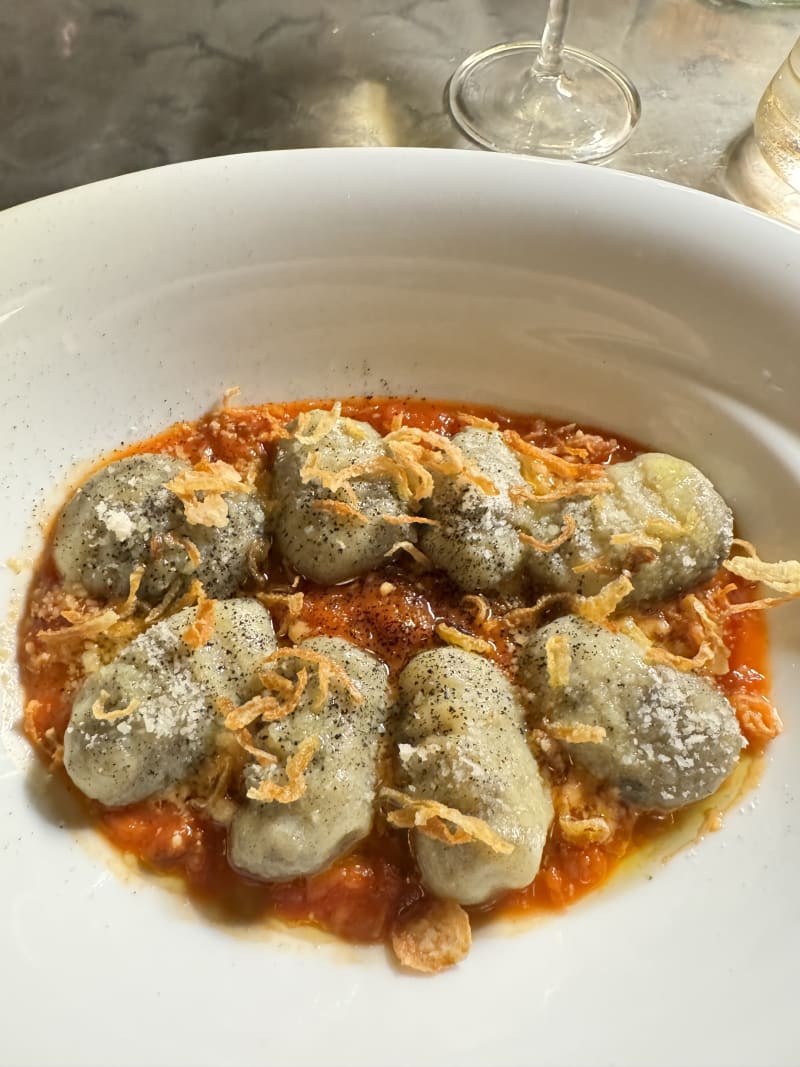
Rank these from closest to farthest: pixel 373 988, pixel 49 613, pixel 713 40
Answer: pixel 373 988 < pixel 49 613 < pixel 713 40

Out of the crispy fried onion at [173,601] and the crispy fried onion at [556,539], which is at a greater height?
the crispy fried onion at [556,539]

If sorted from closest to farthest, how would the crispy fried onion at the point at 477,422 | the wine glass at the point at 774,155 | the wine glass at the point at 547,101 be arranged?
the crispy fried onion at the point at 477,422 < the wine glass at the point at 774,155 < the wine glass at the point at 547,101

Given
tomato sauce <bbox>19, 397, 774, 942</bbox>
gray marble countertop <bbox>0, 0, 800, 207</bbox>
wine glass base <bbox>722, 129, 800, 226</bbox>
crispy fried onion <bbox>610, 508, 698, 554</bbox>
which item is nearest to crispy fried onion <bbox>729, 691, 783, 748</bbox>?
tomato sauce <bbox>19, 397, 774, 942</bbox>

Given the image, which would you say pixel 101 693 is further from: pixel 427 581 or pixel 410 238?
pixel 410 238

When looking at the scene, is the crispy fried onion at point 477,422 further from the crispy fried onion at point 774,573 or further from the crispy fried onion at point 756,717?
the crispy fried onion at point 756,717

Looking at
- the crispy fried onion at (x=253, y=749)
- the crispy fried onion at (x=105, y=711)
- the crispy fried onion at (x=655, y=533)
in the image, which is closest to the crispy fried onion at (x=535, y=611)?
the crispy fried onion at (x=655, y=533)

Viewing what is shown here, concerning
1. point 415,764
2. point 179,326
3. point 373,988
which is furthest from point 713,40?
point 373,988
